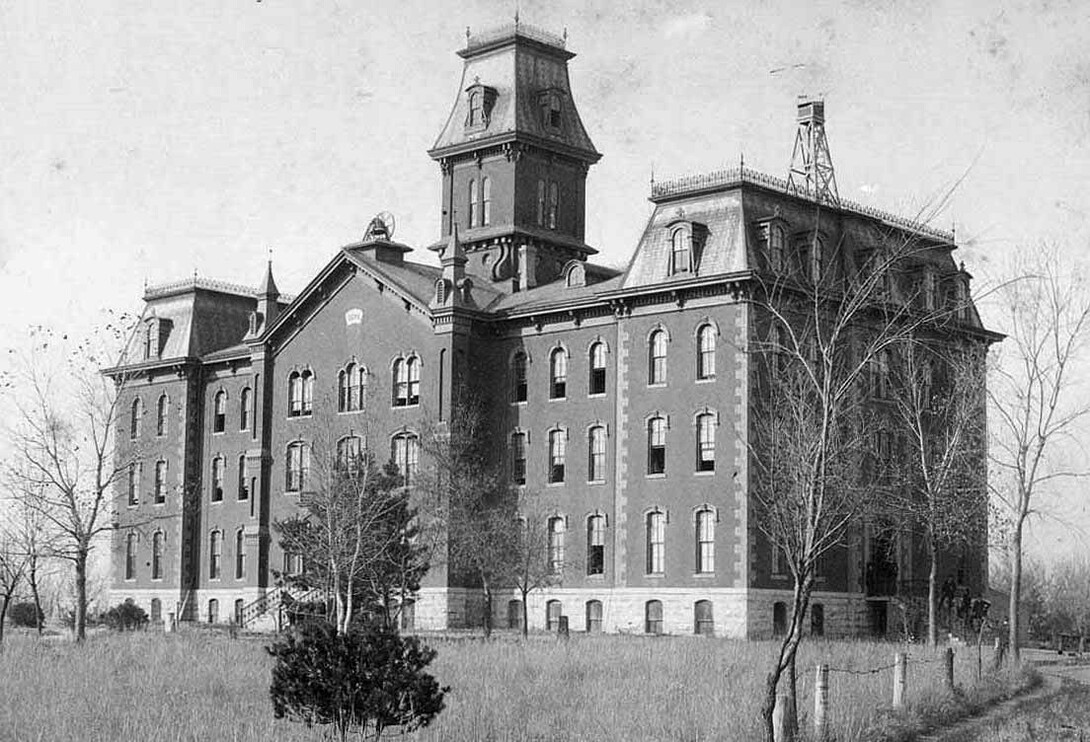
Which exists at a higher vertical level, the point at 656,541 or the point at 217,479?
the point at 217,479

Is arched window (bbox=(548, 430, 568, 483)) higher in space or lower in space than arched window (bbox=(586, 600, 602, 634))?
higher

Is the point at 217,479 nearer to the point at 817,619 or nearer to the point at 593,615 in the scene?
the point at 593,615

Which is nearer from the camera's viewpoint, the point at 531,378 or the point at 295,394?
the point at 531,378

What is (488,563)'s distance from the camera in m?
53.3

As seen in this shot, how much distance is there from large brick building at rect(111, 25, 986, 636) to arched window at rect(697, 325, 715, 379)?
9 cm

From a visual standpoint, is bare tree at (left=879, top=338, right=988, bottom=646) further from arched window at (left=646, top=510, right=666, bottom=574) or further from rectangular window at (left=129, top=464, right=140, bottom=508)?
rectangular window at (left=129, top=464, right=140, bottom=508)

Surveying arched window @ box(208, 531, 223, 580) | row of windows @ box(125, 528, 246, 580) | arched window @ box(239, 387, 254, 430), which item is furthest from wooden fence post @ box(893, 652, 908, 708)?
arched window @ box(208, 531, 223, 580)

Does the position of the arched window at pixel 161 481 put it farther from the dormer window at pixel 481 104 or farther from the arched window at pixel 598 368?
the arched window at pixel 598 368

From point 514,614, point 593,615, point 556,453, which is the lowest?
point 514,614

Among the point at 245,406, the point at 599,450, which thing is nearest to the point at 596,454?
the point at 599,450

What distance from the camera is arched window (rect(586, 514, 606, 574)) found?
55344mm

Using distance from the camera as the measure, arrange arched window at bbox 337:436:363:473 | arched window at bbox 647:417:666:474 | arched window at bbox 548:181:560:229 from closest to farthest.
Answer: arched window at bbox 337:436:363:473, arched window at bbox 647:417:666:474, arched window at bbox 548:181:560:229

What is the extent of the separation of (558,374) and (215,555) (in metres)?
19.4

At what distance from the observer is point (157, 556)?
7150 centimetres
